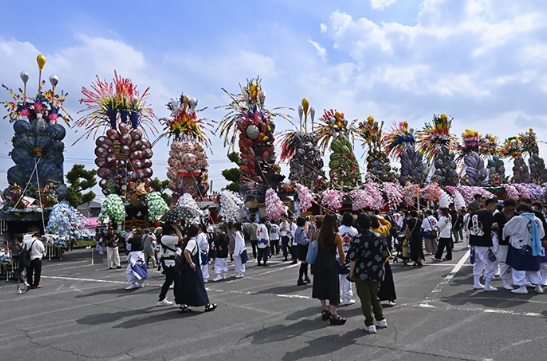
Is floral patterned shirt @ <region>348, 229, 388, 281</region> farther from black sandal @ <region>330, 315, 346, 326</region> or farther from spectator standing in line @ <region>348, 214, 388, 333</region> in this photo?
black sandal @ <region>330, 315, 346, 326</region>

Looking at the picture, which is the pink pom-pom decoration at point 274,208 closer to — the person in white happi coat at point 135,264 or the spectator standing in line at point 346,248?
the person in white happi coat at point 135,264

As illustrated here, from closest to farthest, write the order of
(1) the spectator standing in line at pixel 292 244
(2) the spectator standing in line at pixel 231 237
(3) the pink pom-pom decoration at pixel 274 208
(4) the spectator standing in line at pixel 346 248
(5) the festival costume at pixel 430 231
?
(4) the spectator standing in line at pixel 346 248 → (2) the spectator standing in line at pixel 231 237 → (5) the festival costume at pixel 430 231 → (1) the spectator standing in line at pixel 292 244 → (3) the pink pom-pom decoration at pixel 274 208

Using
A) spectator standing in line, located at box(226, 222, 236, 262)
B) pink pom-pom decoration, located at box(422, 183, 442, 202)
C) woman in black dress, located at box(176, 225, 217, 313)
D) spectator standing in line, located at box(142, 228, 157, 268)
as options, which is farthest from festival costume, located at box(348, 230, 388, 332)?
pink pom-pom decoration, located at box(422, 183, 442, 202)

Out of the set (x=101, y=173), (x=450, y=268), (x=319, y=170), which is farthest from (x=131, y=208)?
(x=450, y=268)

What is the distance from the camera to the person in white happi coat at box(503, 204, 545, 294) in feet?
25.8

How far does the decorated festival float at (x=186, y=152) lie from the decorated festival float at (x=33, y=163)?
7.75 meters

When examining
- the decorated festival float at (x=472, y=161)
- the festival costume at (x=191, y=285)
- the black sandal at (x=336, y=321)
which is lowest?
the black sandal at (x=336, y=321)

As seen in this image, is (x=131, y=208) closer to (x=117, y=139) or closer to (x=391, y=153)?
(x=117, y=139)

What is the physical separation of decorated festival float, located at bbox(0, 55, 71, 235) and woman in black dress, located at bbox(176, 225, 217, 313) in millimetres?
18557

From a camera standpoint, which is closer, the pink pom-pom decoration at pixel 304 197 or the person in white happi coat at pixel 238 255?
the person in white happi coat at pixel 238 255

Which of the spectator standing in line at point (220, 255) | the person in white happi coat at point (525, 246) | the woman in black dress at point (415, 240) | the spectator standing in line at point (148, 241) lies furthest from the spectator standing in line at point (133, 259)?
the person in white happi coat at point (525, 246)

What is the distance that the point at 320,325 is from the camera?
6.54 meters

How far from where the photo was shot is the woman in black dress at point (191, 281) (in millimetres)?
7664

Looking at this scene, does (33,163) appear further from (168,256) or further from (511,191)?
(511,191)
